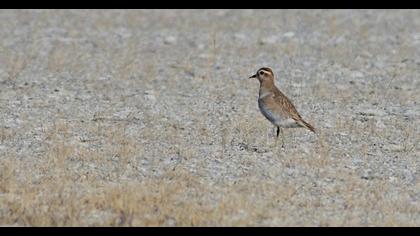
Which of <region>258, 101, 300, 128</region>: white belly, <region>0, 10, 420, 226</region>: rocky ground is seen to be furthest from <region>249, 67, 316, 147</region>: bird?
<region>0, 10, 420, 226</region>: rocky ground

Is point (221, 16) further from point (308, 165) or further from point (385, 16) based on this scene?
point (308, 165)

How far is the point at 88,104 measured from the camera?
750 inches

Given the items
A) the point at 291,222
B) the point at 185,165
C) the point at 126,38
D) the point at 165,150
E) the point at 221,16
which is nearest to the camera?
the point at 291,222

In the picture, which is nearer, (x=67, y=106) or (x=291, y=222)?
(x=291, y=222)

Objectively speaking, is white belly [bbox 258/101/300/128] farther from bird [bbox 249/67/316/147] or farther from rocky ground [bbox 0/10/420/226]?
rocky ground [bbox 0/10/420/226]

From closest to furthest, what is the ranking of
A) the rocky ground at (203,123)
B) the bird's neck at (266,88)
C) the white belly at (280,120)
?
the rocky ground at (203,123)
the white belly at (280,120)
the bird's neck at (266,88)

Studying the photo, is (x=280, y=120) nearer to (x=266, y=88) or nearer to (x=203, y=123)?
(x=266, y=88)

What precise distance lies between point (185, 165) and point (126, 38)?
14.1 metres

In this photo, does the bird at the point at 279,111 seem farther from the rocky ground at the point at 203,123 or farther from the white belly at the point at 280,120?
the rocky ground at the point at 203,123

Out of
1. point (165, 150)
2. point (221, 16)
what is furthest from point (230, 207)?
point (221, 16)

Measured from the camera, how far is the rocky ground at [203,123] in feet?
39.8

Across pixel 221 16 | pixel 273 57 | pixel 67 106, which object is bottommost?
pixel 67 106

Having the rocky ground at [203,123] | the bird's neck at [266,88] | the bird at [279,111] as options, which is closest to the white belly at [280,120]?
the bird at [279,111]

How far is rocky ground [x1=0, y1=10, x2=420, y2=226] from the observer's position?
1213 centimetres
